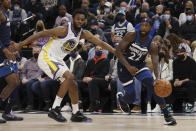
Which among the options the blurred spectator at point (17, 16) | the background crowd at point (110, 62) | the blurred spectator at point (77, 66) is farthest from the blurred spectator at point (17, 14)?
the blurred spectator at point (77, 66)

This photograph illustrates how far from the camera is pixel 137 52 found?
6031 mm

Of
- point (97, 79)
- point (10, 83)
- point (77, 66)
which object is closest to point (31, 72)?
point (77, 66)

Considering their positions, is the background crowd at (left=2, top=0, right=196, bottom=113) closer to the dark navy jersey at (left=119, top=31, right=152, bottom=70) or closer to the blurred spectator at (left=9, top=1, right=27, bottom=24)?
the blurred spectator at (left=9, top=1, right=27, bottom=24)

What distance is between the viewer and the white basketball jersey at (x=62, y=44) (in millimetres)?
5754

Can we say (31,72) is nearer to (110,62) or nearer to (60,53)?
(110,62)

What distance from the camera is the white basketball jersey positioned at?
5.75m

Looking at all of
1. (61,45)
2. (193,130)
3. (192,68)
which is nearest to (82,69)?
(192,68)

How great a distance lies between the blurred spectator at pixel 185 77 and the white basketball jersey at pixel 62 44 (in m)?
3.08

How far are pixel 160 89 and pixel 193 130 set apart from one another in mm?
826

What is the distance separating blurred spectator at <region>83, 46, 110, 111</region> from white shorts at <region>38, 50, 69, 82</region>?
267 cm

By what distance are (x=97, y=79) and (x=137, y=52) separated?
256 centimetres

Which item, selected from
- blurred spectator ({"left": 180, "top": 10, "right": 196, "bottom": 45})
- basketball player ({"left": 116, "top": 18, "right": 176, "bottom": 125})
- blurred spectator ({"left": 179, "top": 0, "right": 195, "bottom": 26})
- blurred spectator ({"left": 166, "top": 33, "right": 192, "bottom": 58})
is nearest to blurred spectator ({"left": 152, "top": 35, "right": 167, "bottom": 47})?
blurred spectator ({"left": 166, "top": 33, "right": 192, "bottom": 58})

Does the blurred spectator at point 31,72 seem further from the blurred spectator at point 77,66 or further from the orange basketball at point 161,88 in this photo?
the orange basketball at point 161,88

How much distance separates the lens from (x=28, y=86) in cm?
901
